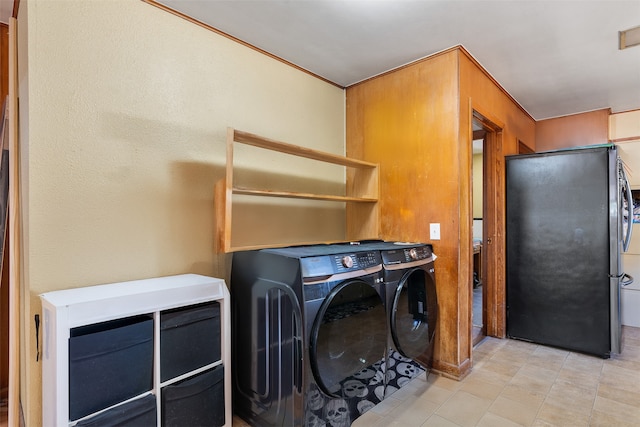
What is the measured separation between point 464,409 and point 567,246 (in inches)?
71.8

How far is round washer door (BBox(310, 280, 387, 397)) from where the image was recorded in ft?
5.38

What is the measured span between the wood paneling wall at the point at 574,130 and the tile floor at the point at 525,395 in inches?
95.0

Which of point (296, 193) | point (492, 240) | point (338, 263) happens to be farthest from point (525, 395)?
point (296, 193)

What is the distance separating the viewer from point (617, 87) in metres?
3.15

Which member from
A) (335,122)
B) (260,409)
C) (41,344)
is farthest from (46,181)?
(335,122)

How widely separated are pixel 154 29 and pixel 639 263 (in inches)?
200

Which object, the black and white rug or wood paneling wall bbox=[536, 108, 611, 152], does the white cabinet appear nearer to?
the black and white rug

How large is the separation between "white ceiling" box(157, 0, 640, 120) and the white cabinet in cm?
166

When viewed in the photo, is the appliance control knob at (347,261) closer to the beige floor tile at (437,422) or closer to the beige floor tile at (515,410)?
the beige floor tile at (437,422)

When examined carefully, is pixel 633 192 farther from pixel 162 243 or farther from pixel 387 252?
pixel 162 243

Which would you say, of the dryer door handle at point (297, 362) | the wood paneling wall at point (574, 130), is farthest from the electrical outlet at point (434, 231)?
the wood paneling wall at point (574, 130)

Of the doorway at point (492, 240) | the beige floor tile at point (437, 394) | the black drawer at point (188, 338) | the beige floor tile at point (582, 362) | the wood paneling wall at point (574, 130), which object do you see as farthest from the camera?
the wood paneling wall at point (574, 130)

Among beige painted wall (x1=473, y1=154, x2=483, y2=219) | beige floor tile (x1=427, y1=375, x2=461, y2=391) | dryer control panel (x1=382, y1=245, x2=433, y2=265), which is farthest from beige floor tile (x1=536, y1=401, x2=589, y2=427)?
beige painted wall (x1=473, y1=154, x2=483, y2=219)

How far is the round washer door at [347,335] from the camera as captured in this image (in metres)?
1.64
